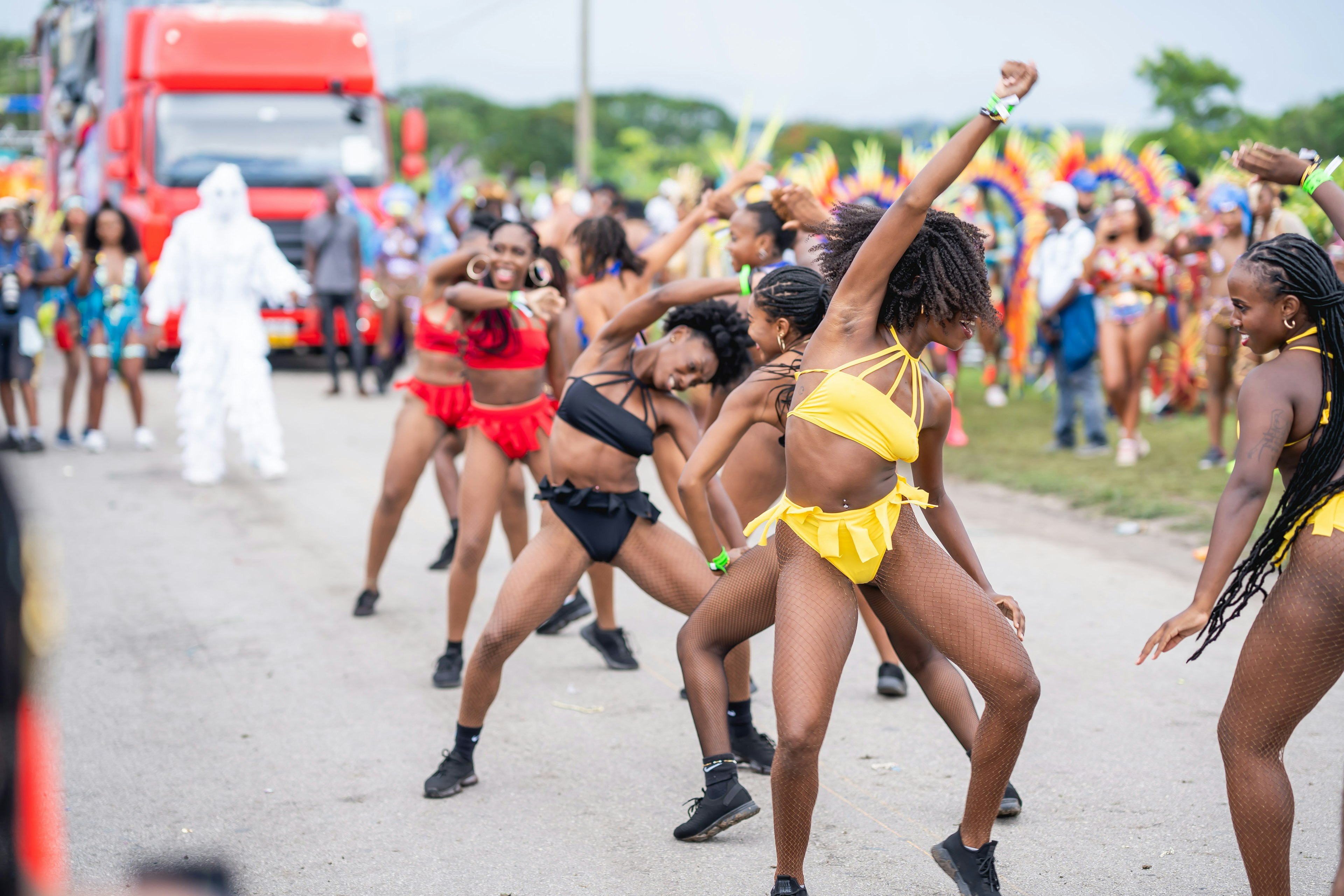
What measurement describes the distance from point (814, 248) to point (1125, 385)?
7.30m

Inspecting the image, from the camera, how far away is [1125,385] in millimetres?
10109

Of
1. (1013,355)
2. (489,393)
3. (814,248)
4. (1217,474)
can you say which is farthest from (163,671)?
(1013,355)

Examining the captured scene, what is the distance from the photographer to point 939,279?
3.24m

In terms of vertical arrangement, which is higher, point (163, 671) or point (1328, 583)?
point (1328, 583)

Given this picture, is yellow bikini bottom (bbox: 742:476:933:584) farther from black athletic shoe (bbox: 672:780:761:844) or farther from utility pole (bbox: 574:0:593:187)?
Answer: utility pole (bbox: 574:0:593:187)

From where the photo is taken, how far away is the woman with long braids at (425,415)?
6.30m

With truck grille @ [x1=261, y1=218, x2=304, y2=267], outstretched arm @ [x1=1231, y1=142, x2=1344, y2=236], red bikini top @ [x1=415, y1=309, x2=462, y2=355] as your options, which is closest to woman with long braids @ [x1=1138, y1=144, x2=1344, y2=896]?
outstretched arm @ [x1=1231, y1=142, x2=1344, y2=236]

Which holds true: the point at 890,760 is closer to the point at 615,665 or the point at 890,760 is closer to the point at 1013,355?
the point at 615,665

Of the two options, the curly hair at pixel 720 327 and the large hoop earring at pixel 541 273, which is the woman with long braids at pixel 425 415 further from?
the curly hair at pixel 720 327

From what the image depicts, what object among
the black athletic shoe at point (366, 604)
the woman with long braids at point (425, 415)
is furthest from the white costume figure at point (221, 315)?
the black athletic shoe at point (366, 604)

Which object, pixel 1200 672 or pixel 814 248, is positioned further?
pixel 1200 672

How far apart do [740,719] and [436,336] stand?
2.82 metres

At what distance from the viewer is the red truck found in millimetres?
14953

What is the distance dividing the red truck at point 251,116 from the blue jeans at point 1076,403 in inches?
330
